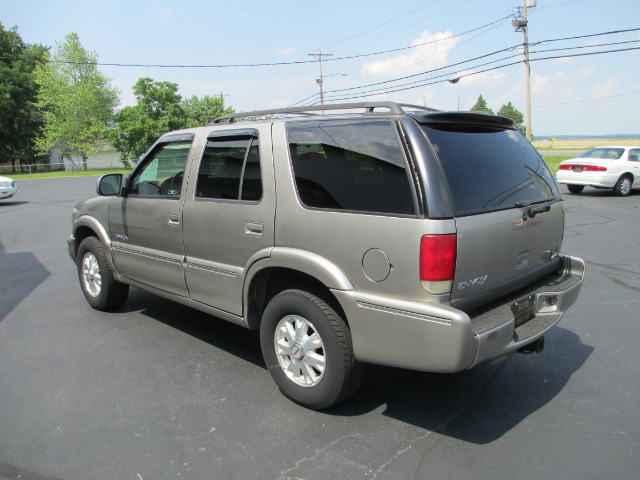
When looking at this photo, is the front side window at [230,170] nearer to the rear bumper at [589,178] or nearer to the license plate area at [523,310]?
the license plate area at [523,310]

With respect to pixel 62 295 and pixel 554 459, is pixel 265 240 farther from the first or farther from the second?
pixel 62 295

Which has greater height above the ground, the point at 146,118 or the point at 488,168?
the point at 146,118

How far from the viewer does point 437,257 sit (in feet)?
8.86

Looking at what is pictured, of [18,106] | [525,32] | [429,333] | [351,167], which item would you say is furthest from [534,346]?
[18,106]

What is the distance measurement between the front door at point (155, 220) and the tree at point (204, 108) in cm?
6336

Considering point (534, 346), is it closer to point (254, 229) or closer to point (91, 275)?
point (254, 229)

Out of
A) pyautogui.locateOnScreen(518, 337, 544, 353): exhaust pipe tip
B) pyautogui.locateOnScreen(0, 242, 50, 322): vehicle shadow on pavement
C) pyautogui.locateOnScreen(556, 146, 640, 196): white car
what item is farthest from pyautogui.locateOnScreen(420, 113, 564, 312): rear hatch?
pyautogui.locateOnScreen(556, 146, 640, 196): white car

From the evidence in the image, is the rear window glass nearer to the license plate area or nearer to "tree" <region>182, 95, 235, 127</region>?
the license plate area

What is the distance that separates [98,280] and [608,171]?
602 inches

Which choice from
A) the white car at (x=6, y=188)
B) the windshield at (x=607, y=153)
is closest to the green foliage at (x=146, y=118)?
the white car at (x=6, y=188)

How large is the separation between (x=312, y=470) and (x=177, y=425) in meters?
0.99

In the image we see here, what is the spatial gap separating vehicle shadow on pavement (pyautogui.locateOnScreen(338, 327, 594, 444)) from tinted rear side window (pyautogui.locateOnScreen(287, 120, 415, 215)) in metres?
1.40

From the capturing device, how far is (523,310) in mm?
3287

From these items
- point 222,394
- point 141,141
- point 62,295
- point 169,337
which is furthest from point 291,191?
point 141,141
